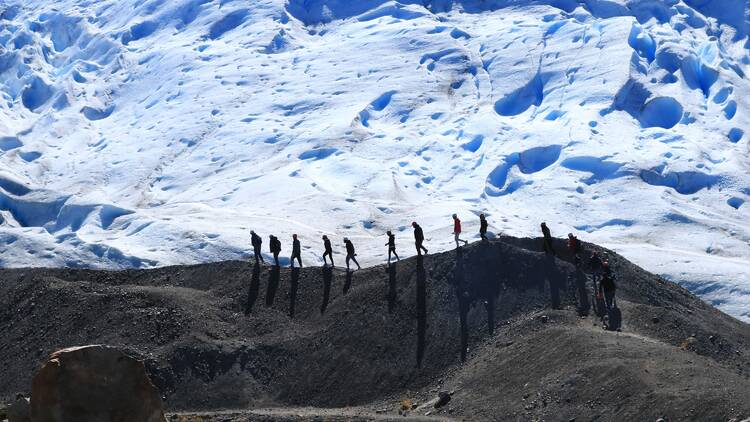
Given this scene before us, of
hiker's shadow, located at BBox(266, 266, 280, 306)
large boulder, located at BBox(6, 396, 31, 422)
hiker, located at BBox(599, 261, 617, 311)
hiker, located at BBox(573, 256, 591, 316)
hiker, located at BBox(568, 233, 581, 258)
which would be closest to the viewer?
large boulder, located at BBox(6, 396, 31, 422)

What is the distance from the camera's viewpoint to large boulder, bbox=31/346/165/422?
636 inches

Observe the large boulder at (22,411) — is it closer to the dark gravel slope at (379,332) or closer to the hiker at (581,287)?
the dark gravel slope at (379,332)

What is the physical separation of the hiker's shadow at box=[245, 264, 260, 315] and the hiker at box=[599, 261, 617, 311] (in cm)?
901

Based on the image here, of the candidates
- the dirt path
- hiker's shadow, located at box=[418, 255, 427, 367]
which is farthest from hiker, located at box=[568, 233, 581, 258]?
the dirt path

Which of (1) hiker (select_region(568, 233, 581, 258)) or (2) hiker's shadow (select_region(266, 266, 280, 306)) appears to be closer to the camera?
(1) hiker (select_region(568, 233, 581, 258))

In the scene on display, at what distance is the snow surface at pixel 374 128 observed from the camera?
4628 cm

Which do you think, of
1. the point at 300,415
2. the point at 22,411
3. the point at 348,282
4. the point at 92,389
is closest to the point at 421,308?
the point at 348,282

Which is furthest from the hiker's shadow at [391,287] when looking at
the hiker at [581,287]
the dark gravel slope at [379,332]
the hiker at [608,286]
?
the hiker at [608,286]

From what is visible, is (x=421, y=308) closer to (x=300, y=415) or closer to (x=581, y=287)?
(x=581, y=287)

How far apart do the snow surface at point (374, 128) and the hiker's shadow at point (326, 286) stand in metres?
13.1

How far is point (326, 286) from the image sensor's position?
30.2 m

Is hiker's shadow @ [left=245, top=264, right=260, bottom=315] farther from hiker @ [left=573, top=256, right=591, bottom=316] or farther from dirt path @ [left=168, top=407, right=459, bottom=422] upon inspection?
hiker @ [left=573, top=256, right=591, bottom=316]

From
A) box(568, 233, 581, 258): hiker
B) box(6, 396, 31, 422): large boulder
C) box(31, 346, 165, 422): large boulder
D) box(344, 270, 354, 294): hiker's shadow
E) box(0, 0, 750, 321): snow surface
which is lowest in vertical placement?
box(0, 0, 750, 321): snow surface

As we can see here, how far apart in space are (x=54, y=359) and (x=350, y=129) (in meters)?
36.6
